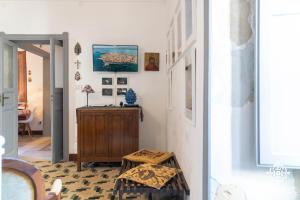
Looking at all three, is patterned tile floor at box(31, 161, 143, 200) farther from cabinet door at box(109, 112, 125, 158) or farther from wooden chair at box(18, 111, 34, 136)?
wooden chair at box(18, 111, 34, 136)

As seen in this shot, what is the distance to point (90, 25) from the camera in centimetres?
480

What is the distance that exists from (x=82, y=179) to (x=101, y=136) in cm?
69

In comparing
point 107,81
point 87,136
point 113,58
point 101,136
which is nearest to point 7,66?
point 107,81

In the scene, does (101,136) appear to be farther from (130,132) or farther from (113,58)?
(113,58)

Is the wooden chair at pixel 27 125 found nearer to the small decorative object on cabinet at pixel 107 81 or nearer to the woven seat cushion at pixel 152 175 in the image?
the small decorative object on cabinet at pixel 107 81

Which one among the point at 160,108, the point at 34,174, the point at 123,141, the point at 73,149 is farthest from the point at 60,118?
the point at 34,174

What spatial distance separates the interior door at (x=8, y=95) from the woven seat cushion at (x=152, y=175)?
3092 millimetres

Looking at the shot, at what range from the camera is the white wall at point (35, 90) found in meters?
8.00

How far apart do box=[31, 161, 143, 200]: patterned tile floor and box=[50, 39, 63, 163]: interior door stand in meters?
0.29

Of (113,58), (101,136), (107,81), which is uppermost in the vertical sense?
(113,58)

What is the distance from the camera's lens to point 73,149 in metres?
4.82

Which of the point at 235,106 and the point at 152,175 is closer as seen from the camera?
the point at 235,106

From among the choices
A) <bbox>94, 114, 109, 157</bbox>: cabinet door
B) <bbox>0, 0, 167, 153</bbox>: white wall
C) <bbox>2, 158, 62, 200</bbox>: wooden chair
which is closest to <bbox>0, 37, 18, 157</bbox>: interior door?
<bbox>0, 0, 167, 153</bbox>: white wall

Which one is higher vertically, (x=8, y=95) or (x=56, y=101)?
(x=8, y=95)
